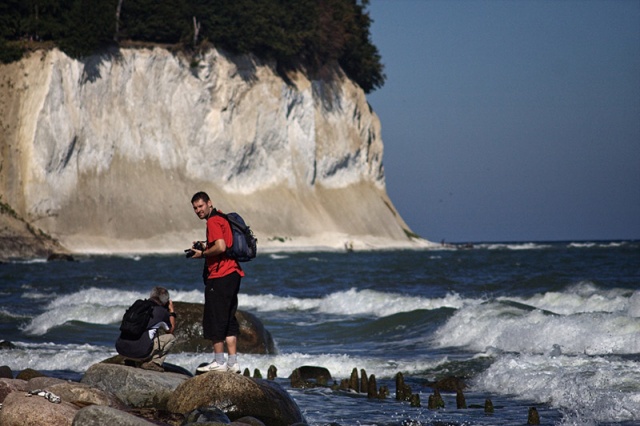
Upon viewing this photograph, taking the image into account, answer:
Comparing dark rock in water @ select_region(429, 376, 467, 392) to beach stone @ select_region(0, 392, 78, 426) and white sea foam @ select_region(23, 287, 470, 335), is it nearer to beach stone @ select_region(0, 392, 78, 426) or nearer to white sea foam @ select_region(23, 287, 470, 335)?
beach stone @ select_region(0, 392, 78, 426)

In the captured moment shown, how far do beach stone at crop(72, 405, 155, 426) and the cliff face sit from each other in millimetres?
55092

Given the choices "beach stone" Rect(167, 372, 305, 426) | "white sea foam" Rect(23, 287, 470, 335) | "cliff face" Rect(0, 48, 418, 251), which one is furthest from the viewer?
"cliff face" Rect(0, 48, 418, 251)

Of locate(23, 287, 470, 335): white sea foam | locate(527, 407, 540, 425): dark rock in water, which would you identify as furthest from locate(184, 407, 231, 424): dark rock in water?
locate(23, 287, 470, 335): white sea foam

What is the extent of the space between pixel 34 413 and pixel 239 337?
8.16 m

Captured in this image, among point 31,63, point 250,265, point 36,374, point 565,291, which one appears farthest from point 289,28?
point 36,374

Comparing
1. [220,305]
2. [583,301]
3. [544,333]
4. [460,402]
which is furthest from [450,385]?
[583,301]

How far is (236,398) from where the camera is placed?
10.2 meters

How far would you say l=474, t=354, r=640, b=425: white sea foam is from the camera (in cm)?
1185

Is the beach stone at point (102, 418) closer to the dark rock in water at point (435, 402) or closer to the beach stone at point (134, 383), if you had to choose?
the beach stone at point (134, 383)

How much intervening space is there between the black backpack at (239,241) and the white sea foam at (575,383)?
374 cm

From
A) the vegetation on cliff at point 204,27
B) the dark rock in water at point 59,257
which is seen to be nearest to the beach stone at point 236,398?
the dark rock in water at point 59,257

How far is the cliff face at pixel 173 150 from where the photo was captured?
209 ft

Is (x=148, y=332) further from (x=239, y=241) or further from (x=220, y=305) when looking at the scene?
(x=239, y=241)

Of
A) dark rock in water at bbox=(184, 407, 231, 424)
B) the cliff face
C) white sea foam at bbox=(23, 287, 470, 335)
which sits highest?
the cliff face
